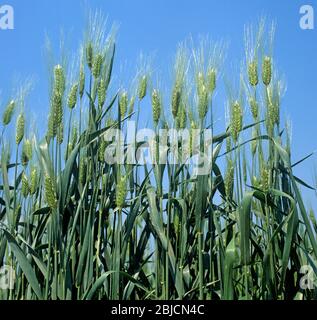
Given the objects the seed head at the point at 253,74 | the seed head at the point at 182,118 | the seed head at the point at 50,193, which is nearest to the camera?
the seed head at the point at 50,193

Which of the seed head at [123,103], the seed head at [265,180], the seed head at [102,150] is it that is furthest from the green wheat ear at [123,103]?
the seed head at [265,180]

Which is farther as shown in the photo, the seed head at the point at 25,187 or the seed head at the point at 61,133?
the seed head at the point at 25,187

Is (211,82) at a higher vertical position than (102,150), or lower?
higher

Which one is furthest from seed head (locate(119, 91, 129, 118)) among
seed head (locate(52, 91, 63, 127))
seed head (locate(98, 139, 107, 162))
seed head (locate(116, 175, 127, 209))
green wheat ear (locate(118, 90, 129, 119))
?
seed head (locate(116, 175, 127, 209))

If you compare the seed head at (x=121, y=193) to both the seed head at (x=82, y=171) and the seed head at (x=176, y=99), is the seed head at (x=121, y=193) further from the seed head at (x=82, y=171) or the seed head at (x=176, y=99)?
the seed head at (x=176, y=99)

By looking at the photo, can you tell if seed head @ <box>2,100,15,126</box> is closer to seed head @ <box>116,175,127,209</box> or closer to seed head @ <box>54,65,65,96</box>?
seed head @ <box>54,65,65,96</box>

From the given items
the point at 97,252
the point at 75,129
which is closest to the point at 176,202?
the point at 97,252

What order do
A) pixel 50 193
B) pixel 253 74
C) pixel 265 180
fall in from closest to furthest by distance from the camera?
pixel 50 193 → pixel 265 180 → pixel 253 74

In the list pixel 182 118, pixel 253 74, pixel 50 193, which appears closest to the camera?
pixel 50 193

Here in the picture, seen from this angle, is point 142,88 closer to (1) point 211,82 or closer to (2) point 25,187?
(1) point 211,82

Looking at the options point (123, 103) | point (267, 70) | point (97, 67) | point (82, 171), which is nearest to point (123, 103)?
point (123, 103)

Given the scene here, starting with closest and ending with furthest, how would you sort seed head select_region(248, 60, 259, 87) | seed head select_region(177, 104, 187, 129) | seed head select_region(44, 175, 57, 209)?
1. seed head select_region(44, 175, 57, 209)
2. seed head select_region(177, 104, 187, 129)
3. seed head select_region(248, 60, 259, 87)

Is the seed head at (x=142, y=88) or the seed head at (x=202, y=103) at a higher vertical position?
the seed head at (x=142, y=88)

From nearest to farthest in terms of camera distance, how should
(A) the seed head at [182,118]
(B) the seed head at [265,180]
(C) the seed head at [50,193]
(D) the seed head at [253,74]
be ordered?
(C) the seed head at [50,193] < (B) the seed head at [265,180] < (A) the seed head at [182,118] < (D) the seed head at [253,74]
